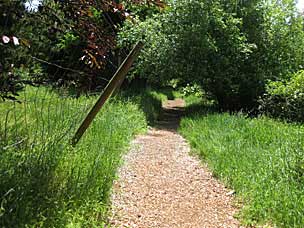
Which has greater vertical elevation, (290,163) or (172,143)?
(290,163)

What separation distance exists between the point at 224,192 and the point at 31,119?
9.22ft

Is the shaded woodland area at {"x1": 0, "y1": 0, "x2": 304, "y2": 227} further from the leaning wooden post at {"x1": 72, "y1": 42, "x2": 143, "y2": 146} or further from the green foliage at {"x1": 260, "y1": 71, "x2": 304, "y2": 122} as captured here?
the leaning wooden post at {"x1": 72, "y1": 42, "x2": 143, "y2": 146}

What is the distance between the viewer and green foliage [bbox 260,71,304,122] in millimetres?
9797

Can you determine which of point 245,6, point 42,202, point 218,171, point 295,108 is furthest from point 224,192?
point 245,6

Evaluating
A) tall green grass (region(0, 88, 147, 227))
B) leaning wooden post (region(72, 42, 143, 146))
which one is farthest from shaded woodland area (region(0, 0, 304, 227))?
leaning wooden post (region(72, 42, 143, 146))

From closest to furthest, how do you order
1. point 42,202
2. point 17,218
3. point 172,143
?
point 17,218, point 42,202, point 172,143

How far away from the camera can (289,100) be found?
32.7 feet

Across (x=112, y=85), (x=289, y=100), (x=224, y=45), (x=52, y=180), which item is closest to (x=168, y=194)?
(x=112, y=85)

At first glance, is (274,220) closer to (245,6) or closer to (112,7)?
(112,7)

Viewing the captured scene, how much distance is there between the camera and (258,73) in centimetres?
1222

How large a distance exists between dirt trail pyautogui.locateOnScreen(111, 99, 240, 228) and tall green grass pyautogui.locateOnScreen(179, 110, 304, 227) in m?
0.22

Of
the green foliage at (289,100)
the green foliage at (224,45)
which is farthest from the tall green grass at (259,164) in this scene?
the green foliage at (224,45)

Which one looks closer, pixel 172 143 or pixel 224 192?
pixel 224 192

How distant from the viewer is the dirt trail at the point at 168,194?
12.8ft
